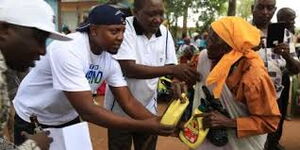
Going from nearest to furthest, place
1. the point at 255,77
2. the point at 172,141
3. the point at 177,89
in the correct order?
the point at 255,77 < the point at 177,89 < the point at 172,141

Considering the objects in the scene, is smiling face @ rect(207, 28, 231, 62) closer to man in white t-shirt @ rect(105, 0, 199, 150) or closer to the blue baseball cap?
man in white t-shirt @ rect(105, 0, 199, 150)

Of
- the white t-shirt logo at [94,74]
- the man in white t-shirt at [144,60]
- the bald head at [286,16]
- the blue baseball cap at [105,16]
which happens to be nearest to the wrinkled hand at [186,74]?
the man in white t-shirt at [144,60]

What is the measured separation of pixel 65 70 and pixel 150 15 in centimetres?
120

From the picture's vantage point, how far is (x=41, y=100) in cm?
315

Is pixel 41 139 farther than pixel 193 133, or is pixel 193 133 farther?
pixel 193 133

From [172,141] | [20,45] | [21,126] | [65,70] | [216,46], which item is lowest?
[172,141]

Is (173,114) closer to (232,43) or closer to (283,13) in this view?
(232,43)

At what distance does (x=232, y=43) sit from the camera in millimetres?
3105

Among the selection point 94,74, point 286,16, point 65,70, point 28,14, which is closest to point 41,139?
point 28,14

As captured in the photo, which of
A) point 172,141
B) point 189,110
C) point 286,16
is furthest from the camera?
point 172,141

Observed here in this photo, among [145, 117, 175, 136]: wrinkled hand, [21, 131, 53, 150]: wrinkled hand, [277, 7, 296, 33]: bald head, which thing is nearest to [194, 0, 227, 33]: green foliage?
[277, 7, 296, 33]: bald head

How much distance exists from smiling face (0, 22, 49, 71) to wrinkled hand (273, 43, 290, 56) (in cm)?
289

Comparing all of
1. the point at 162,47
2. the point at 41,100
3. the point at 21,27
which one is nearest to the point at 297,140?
the point at 162,47

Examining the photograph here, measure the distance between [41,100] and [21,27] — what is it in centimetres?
121
